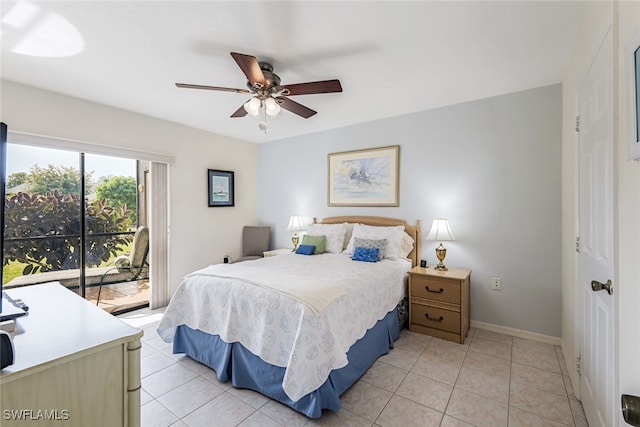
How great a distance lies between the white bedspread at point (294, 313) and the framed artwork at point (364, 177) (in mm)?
1223

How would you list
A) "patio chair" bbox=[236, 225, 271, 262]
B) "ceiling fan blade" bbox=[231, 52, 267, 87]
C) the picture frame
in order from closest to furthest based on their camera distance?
1. the picture frame
2. "ceiling fan blade" bbox=[231, 52, 267, 87]
3. "patio chair" bbox=[236, 225, 271, 262]

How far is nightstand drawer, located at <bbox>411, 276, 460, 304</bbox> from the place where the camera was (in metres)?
2.74

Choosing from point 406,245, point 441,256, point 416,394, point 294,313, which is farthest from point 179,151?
point 416,394

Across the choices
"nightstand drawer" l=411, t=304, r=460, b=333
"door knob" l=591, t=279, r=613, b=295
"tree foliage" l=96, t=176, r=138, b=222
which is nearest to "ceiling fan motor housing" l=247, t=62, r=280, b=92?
"door knob" l=591, t=279, r=613, b=295

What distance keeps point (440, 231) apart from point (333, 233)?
1354 millimetres

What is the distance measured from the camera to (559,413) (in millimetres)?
1785

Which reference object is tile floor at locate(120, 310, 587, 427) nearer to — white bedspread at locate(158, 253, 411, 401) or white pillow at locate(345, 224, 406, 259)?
white bedspread at locate(158, 253, 411, 401)

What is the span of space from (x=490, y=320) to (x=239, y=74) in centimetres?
359

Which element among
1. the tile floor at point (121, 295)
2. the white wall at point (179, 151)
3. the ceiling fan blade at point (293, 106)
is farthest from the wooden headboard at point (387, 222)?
the tile floor at point (121, 295)

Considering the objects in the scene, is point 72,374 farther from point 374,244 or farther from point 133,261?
point 133,261

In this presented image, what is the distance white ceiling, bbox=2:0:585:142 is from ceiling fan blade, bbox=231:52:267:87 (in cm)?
23

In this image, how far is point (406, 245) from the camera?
11.0 ft

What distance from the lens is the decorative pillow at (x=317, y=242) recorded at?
11.9 ft

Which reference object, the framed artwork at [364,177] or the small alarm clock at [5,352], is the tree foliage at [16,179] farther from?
the framed artwork at [364,177]
